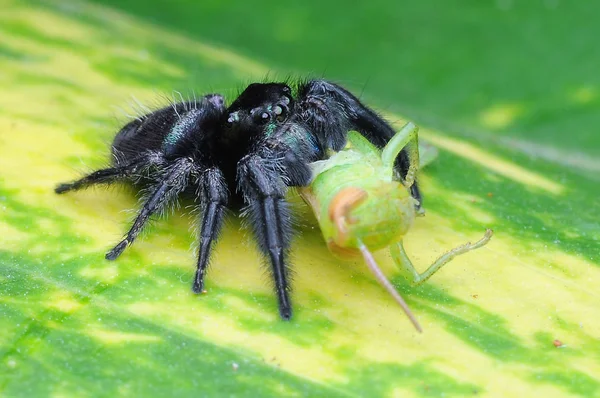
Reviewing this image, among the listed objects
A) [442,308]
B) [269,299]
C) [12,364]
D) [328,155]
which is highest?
[328,155]

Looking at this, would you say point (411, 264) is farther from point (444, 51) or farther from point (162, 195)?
point (444, 51)

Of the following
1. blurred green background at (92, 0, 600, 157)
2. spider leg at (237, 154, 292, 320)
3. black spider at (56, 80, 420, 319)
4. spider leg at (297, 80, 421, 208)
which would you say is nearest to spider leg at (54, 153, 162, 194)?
black spider at (56, 80, 420, 319)

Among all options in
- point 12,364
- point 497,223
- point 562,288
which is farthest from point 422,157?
point 12,364

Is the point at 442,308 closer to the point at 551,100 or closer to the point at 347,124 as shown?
the point at 347,124

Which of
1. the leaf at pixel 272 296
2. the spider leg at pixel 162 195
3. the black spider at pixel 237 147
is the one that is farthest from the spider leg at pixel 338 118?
the spider leg at pixel 162 195

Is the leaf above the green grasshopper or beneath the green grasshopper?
beneath

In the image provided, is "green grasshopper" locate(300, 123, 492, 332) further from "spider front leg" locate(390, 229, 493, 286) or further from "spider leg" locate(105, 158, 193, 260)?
"spider leg" locate(105, 158, 193, 260)

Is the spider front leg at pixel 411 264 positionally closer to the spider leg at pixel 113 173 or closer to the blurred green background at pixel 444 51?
the spider leg at pixel 113 173
